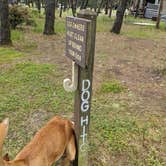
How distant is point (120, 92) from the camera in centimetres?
564

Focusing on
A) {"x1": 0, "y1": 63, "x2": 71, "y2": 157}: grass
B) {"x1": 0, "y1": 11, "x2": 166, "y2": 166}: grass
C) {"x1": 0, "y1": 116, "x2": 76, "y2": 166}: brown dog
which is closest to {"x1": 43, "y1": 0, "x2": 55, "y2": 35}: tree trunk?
{"x1": 0, "y1": 63, "x2": 71, "y2": 157}: grass

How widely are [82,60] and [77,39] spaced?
0.19 meters

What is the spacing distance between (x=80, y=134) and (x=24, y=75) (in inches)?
132

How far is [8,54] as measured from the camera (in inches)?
314

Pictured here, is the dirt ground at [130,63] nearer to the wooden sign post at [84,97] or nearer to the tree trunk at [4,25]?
the tree trunk at [4,25]

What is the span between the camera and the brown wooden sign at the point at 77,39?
2683 millimetres

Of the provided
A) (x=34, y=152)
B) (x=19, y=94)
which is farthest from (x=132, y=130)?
(x=19, y=94)

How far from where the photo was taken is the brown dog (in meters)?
2.92

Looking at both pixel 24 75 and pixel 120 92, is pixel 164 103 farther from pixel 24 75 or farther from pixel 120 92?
pixel 24 75

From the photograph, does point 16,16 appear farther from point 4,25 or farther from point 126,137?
point 126,137

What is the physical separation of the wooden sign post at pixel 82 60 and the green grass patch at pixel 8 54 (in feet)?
14.9

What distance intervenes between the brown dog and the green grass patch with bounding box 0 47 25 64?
444cm

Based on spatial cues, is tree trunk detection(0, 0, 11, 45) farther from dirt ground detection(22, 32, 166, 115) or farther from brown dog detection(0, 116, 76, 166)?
brown dog detection(0, 116, 76, 166)

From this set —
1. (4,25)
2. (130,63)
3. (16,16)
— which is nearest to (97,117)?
(130,63)
